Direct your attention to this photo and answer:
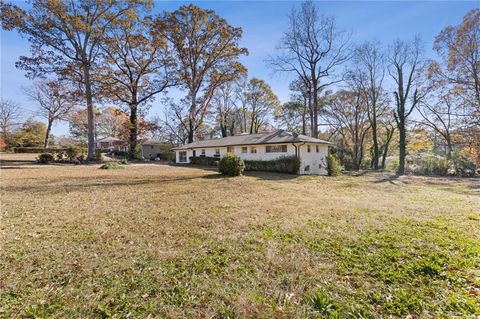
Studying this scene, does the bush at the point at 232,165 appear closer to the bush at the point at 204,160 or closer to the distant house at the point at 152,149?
the bush at the point at 204,160

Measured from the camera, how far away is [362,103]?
28.0m

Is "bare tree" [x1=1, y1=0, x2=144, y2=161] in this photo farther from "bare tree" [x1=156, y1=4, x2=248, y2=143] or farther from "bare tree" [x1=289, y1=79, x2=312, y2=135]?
"bare tree" [x1=289, y1=79, x2=312, y2=135]

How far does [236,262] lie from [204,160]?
20.3 meters

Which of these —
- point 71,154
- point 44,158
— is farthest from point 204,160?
point 44,158

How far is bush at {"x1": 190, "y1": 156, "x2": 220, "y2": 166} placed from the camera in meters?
22.2

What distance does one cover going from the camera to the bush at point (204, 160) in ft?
72.7

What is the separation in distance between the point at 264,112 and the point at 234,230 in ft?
110

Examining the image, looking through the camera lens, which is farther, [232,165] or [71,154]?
[71,154]

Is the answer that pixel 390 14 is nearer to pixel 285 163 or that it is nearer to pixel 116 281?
pixel 285 163

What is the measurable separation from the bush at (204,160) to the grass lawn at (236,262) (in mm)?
16028

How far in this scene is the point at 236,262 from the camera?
3.31 m

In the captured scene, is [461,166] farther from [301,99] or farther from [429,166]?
[301,99]

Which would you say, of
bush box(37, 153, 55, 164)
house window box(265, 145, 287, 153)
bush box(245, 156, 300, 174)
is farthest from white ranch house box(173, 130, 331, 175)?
bush box(37, 153, 55, 164)

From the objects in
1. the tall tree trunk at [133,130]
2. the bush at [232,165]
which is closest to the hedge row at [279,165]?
the bush at [232,165]
